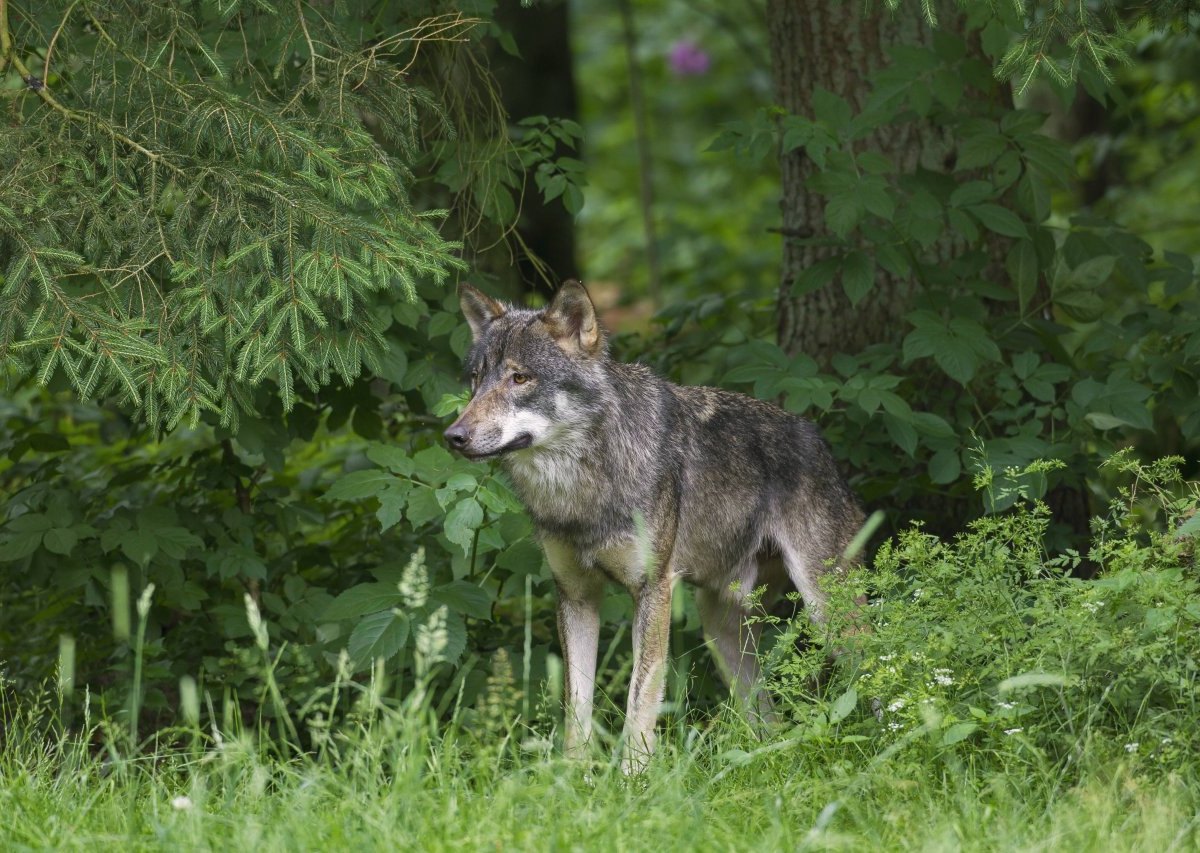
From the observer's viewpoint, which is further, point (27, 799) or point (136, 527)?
point (136, 527)

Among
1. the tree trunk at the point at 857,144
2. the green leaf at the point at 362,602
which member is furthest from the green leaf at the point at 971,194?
the green leaf at the point at 362,602

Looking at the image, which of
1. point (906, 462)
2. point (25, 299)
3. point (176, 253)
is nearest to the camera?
point (25, 299)

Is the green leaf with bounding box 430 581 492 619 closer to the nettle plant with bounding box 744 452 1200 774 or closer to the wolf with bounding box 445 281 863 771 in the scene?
the wolf with bounding box 445 281 863 771

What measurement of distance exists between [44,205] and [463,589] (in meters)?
2.17

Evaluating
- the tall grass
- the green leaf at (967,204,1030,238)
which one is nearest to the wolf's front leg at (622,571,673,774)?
the tall grass

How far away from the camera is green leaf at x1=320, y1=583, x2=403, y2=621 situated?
209 inches

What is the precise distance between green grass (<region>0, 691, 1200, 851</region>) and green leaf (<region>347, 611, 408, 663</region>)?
73 centimetres

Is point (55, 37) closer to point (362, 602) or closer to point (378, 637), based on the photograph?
point (362, 602)

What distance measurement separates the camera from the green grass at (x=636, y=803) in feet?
11.4

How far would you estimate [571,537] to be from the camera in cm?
548

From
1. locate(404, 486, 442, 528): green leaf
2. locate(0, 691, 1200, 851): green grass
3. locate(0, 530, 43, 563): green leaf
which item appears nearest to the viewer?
locate(0, 691, 1200, 851): green grass

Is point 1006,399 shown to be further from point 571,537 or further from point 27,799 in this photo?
point 27,799

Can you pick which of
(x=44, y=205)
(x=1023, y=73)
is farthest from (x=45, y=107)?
(x=1023, y=73)

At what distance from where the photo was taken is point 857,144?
7246 mm
